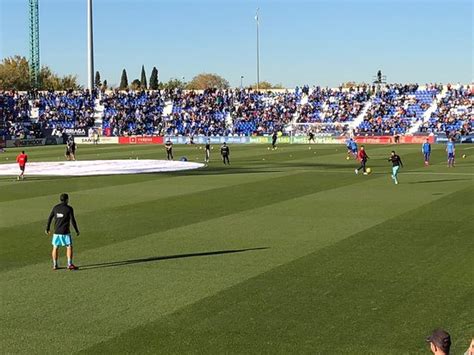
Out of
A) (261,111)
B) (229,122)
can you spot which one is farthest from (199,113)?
(261,111)

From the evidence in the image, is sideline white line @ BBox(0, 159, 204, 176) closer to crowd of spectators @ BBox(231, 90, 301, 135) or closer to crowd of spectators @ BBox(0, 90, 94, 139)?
crowd of spectators @ BBox(231, 90, 301, 135)

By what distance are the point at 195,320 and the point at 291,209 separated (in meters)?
Result: 13.0

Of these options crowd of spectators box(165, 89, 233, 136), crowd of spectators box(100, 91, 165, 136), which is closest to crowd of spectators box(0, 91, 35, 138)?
crowd of spectators box(100, 91, 165, 136)

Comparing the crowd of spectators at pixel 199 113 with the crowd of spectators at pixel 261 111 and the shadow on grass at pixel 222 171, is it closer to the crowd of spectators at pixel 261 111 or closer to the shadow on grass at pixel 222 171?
the crowd of spectators at pixel 261 111

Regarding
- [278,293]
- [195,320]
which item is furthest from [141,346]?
[278,293]

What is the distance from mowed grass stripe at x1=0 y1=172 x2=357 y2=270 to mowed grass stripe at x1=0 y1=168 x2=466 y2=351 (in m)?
0.72

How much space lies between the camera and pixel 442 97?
84.4 m

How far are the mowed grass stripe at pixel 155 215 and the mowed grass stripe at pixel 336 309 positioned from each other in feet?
18.3

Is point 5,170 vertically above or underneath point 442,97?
underneath

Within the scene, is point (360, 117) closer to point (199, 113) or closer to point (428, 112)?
point (428, 112)

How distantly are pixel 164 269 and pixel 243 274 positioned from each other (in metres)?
1.65

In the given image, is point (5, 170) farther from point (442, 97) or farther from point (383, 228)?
point (442, 97)

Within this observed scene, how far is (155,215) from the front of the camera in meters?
23.3

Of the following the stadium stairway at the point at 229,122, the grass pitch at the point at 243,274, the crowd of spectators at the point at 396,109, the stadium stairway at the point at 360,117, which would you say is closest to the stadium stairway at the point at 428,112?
the crowd of spectators at the point at 396,109
